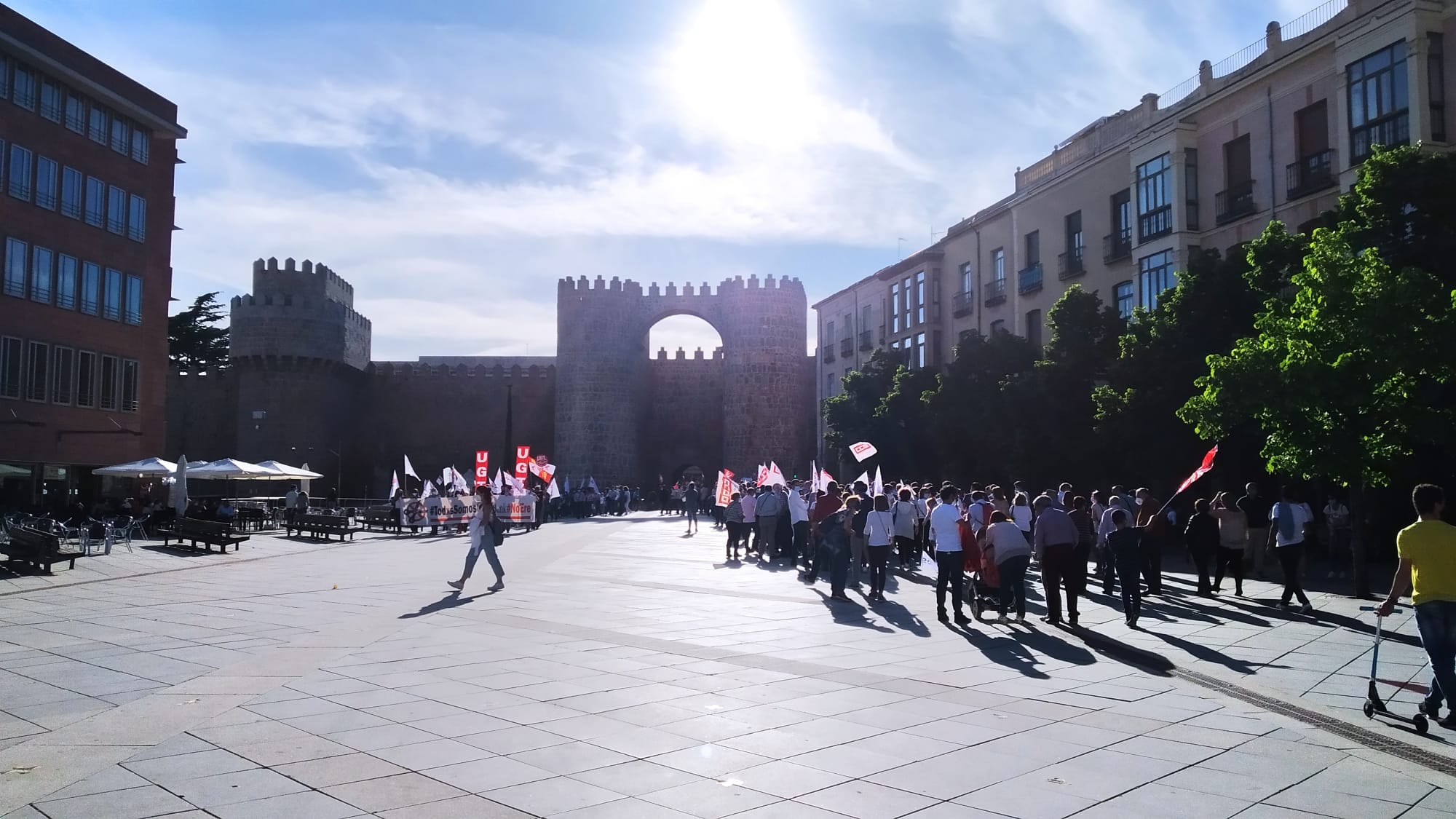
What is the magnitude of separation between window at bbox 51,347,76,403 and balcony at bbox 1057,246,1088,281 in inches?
1083

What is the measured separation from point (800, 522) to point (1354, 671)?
35.4 ft

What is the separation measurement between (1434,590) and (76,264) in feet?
109

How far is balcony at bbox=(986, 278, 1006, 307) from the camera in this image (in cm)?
3316


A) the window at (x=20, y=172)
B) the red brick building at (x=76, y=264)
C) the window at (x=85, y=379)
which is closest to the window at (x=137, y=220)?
the red brick building at (x=76, y=264)

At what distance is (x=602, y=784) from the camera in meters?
5.28

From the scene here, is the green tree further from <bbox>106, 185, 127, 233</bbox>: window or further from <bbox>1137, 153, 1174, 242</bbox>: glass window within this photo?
<bbox>1137, 153, 1174, 242</bbox>: glass window

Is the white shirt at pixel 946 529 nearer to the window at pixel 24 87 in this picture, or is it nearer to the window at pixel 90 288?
the window at pixel 24 87

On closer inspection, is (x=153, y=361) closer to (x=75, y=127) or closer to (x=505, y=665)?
(x=75, y=127)

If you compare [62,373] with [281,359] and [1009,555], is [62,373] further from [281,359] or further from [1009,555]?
[1009,555]

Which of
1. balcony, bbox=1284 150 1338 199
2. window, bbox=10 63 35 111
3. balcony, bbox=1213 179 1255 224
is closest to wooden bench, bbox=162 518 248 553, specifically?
window, bbox=10 63 35 111

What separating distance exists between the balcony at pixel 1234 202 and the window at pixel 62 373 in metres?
29.8

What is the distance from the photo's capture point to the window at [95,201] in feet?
101

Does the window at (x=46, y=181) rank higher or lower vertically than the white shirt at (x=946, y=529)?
higher

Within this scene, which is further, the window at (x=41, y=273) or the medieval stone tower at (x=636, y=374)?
the medieval stone tower at (x=636, y=374)
